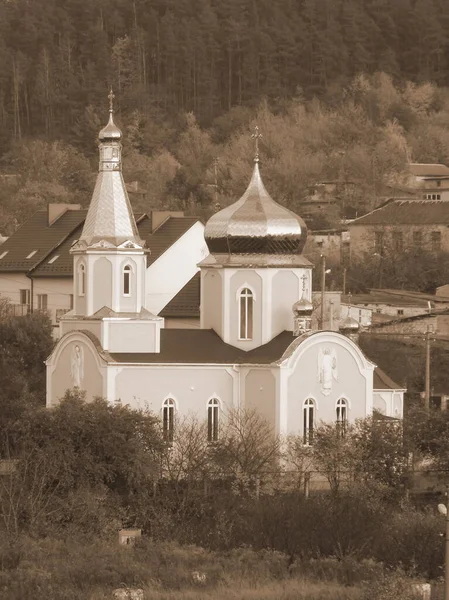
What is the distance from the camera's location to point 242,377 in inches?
1592

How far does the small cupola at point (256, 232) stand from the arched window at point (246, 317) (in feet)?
2.40

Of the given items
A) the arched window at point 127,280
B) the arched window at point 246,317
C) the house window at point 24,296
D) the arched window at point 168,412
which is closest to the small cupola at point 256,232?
the arched window at point 246,317

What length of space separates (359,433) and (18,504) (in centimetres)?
617

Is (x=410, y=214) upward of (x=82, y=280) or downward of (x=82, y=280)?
upward

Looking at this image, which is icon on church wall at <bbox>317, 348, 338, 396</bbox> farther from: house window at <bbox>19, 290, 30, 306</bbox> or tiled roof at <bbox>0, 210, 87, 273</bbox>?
house window at <bbox>19, 290, 30, 306</bbox>

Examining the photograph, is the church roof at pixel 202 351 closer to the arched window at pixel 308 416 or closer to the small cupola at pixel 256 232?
the arched window at pixel 308 416

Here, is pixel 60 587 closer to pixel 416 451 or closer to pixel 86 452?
pixel 86 452

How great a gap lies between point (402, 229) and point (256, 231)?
2257 centimetres

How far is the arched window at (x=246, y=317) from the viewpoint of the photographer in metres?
41.2

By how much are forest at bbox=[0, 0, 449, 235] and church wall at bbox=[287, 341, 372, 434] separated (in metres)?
29.6

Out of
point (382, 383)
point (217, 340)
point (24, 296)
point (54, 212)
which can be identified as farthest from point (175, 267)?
point (217, 340)

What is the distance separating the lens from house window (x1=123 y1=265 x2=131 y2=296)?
1599 inches

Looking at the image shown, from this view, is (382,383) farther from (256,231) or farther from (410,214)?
(410,214)

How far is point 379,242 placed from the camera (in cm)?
6431
